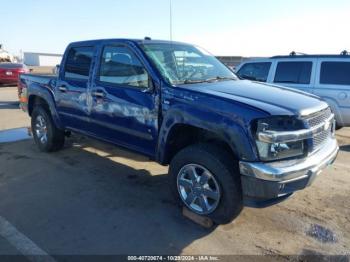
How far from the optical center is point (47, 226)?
3574 millimetres

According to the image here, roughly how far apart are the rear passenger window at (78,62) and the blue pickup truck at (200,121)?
0.02 metres

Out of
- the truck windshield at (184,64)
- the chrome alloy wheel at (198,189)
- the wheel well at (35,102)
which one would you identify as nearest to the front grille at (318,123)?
the chrome alloy wheel at (198,189)

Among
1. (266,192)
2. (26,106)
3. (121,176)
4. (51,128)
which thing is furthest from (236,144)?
(26,106)

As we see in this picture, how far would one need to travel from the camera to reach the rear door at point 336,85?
23.4ft

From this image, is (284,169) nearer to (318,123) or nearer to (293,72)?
(318,123)

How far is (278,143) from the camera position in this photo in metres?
3.10

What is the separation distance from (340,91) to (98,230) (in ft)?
19.2

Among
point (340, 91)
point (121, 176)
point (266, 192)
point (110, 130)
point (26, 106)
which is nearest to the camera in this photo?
point (266, 192)

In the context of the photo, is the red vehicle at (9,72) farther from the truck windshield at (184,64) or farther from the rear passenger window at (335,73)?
the truck windshield at (184,64)

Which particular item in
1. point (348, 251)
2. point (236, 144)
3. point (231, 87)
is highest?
point (231, 87)

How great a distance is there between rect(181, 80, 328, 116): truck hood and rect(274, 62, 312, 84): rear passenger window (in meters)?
3.84

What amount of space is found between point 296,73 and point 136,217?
219 inches

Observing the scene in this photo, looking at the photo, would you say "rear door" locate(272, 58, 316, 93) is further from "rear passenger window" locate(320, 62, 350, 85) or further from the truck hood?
the truck hood

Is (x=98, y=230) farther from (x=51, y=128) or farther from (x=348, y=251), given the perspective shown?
(x=51, y=128)
